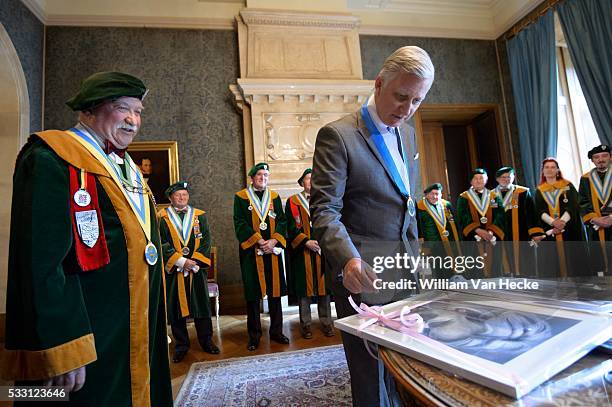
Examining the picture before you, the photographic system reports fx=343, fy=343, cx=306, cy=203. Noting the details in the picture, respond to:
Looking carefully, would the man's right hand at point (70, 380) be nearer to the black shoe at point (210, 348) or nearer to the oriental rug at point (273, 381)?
the oriental rug at point (273, 381)

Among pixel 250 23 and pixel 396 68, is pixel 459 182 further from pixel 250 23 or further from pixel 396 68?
pixel 396 68

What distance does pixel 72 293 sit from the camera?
35.5 inches

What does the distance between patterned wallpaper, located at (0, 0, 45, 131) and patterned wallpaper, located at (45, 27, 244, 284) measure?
0.13m

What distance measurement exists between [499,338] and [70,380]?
100cm

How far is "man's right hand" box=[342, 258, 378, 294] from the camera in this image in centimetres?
81

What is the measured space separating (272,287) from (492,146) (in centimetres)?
544

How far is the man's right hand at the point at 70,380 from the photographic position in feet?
2.81

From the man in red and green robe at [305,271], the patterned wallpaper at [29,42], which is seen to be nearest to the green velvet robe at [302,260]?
the man in red and green robe at [305,271]

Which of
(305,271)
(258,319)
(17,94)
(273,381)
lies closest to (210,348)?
(258,319)

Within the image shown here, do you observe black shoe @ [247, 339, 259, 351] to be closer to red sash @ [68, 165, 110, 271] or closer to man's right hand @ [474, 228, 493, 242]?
red sash @ [68, 165, 110, 271]

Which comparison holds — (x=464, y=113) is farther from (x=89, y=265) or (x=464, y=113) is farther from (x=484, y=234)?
(x=89, y=265)

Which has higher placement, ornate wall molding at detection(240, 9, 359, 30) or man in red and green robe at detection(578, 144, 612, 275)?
ornate wall molding at detection(240, 9, 359, 30)

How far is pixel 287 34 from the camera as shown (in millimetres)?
5617

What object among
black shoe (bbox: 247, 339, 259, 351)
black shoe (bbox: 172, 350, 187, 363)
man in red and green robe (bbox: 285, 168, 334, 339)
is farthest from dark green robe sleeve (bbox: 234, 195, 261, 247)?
black shoe (bbox: 172, 350, 187, 363)
